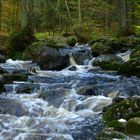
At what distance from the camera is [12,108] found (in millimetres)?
9883

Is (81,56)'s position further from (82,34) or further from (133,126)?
(82,34)

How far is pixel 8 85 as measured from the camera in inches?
496

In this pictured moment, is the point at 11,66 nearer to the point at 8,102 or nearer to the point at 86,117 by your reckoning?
the point at 8,102

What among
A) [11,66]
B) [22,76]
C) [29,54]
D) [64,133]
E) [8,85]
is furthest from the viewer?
[29,54]

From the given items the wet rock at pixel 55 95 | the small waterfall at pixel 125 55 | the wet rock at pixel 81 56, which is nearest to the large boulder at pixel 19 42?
the wet rock at pixel 81 56

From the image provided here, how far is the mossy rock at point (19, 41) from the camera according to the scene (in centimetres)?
2080

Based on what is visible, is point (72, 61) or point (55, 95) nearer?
point (55, 95)

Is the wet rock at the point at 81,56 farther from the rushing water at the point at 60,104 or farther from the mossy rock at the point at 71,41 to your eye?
the mossy rock at the point at 71,41

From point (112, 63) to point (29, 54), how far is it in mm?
4901

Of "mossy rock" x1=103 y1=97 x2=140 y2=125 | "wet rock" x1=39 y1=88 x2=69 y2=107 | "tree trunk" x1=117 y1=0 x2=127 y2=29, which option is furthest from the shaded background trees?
"mossy rock" x1=103 y1=97 x2=140 y2=125

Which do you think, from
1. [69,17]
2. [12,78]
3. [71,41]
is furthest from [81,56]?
[69,17]

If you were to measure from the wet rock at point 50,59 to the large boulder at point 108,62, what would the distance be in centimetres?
127

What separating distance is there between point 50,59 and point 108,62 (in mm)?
2411

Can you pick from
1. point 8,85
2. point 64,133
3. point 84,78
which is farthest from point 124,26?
point 64,133
